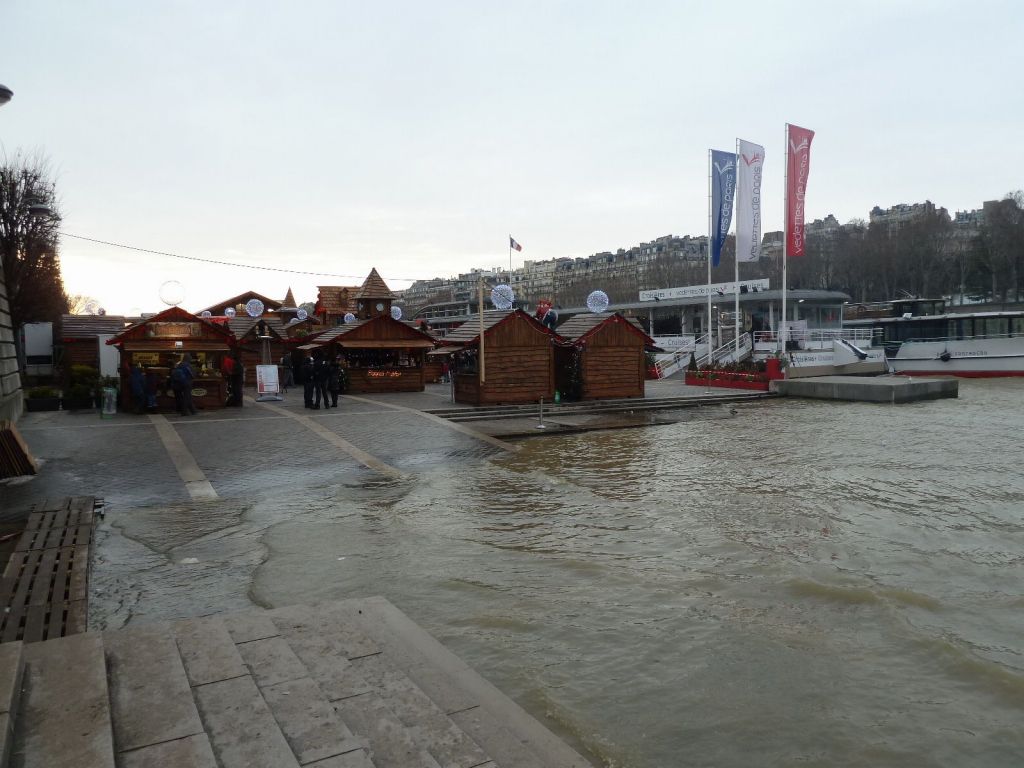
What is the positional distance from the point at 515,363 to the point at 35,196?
2162 cm

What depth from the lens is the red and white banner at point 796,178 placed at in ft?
106

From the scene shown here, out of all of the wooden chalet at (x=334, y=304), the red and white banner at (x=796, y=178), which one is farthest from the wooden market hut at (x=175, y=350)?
the wooden chalet at (x=334, y=304)

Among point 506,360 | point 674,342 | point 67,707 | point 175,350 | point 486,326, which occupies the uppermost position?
point 486,326

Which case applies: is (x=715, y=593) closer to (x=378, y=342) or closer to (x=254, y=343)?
(x=378, y=342)

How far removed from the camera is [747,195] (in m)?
33.3

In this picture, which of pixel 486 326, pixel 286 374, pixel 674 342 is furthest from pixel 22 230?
pixel 674 342

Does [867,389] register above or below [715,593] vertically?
above

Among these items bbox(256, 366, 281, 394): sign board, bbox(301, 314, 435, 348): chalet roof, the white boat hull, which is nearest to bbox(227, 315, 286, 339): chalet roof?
bbox(301, 314, 435, 348): chalet roof

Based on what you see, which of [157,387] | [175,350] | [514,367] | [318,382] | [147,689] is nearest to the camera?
[147,689]

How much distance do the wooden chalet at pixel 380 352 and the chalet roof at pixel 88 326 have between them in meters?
8.61

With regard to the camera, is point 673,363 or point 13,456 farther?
point 673,363

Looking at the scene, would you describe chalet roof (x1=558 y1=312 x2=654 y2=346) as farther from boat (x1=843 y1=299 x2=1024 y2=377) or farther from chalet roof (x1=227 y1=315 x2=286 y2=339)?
boat (x1=843 y1=299 x2=1024 y2=377)

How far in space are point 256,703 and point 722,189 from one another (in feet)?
107

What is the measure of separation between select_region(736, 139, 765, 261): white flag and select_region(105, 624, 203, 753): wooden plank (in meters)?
31.9
